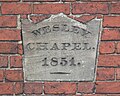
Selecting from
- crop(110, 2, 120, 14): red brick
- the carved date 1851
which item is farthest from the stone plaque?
crop(110, 2, 120, 14): red brick

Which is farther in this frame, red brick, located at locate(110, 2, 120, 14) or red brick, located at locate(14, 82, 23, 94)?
red brick, located at locate(14, 82, 23, 94)

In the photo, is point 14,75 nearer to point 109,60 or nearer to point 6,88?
point 6,88

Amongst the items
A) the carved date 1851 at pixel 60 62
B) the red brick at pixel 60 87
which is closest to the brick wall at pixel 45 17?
the red brick at pixel 60 87

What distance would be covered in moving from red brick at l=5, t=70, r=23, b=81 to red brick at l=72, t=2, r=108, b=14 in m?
0.54

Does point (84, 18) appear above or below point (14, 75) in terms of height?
above

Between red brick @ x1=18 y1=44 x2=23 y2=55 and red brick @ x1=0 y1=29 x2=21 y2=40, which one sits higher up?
red brick @ x1=0 y1=29 x2=21 y2=40

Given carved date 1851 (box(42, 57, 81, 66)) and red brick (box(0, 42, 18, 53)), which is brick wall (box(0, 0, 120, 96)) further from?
carved date 1851 (box(42, 57, 81, 66))

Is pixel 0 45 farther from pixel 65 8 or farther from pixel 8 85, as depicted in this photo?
pixel 65 8

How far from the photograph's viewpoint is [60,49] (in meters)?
1.81

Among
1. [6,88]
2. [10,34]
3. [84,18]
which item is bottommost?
[6,88]

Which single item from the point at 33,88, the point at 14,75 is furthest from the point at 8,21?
the point at 33,88

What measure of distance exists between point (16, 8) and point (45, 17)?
0.63ft

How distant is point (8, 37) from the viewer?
1791 mm

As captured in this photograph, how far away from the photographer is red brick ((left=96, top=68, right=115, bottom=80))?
185cm
